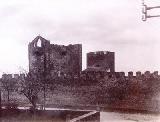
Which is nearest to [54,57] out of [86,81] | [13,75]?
[13,75]

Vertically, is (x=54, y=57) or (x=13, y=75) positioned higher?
(x=54, y=57)

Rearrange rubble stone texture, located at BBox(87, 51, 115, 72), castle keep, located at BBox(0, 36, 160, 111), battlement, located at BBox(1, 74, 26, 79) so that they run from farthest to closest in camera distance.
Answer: rubble stone texture, located at BBox(87, 51, 115, 72), battlement, located at BBox(1, 74, 26, 79), castle keep, located at BBox(0, 36, 160, 111)

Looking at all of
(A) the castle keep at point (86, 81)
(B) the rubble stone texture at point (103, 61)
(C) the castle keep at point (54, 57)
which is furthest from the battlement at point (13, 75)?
(B) the rubble stone texture at point (103, 61)

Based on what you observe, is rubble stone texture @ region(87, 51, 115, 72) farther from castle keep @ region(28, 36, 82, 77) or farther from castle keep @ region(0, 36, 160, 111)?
castle keep @ region(28, 36, 82, 77)

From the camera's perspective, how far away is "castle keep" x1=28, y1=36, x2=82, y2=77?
40688mm

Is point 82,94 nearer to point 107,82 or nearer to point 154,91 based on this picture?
point 107,82

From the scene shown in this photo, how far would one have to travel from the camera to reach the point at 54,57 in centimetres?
4125

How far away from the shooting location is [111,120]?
23.9 meters

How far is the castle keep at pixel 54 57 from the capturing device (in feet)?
133

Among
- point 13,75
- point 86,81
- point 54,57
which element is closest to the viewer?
point 86,81

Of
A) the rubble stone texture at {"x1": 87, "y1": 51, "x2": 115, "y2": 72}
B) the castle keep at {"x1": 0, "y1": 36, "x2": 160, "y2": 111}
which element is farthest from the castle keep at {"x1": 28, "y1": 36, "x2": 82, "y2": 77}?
the rubble stone texture at {"x1": 87, "y1": 51, "x2": 115, "y2": 72}

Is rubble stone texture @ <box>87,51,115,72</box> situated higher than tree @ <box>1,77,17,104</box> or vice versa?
rubble stone texture @ <box>87,51,115,72</box>

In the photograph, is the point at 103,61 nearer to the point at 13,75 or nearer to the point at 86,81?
the point at 86,81

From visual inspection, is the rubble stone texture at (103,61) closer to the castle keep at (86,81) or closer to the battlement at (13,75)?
the castle keep at (86,81)
